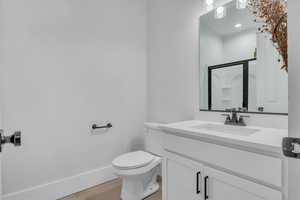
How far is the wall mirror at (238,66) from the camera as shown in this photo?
4.14ft

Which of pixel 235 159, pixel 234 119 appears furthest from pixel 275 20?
pixel 235 159

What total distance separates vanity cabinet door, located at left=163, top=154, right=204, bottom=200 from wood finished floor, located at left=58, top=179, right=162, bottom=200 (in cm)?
48

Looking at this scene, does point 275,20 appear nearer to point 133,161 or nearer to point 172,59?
point 172,59

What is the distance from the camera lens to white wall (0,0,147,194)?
1446 millimetres

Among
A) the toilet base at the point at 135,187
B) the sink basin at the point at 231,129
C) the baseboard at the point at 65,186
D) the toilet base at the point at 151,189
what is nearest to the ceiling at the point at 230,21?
the sink basin at the point at 231,129

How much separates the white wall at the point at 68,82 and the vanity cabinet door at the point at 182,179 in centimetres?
95

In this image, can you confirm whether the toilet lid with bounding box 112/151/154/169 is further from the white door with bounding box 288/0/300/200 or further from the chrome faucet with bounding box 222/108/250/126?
the white door with bounding box 288/0/300/200

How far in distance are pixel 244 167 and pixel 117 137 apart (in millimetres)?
1526

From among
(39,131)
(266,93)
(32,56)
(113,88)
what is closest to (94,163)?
(39,131)

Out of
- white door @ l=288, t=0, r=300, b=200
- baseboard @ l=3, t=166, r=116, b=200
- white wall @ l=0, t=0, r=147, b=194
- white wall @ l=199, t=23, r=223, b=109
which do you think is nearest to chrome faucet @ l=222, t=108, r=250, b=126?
white wall @ l=199, t=23, r=223, b=109

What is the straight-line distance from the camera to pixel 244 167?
2.90ft

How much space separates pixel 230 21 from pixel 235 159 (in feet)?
4.00

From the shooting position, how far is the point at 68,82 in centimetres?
173

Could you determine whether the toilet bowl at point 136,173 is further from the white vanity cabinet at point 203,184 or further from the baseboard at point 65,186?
the baseboard at point 65,186
